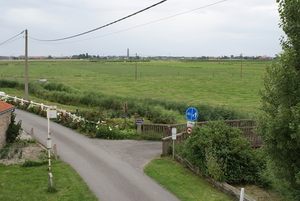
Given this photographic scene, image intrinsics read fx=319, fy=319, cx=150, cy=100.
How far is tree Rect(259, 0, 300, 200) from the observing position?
694cm

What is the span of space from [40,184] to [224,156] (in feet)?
21.3

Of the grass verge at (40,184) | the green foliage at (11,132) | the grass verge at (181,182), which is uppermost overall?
the green foliage at (11,132)

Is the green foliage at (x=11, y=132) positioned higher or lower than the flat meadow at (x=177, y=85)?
lower

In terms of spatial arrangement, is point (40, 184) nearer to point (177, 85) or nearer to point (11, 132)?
point (11, 132)

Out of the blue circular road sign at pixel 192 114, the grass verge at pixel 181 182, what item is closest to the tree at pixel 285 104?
the grass verge at pixel 181 182

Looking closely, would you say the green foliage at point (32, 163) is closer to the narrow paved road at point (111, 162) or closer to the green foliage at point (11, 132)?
the narrow paved road at point (111, 162)

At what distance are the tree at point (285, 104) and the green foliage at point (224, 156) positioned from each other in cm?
318

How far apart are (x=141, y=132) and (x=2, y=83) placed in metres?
37.2

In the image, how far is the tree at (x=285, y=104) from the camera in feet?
22.8

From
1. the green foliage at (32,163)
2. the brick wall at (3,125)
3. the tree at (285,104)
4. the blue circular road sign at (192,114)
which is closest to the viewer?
the tree at (285,104)

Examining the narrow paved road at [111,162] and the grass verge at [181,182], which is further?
the narrow paved road at [111,162]

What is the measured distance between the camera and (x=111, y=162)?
45.1ft

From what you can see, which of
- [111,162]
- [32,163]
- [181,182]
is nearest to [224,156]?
[181,182]

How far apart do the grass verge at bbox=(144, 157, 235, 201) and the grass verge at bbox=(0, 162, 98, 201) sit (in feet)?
8.66
